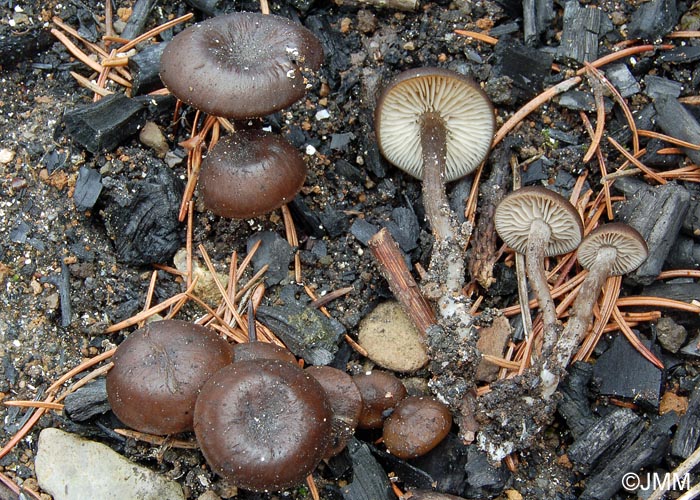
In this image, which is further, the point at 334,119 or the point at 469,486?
the point at 334,119

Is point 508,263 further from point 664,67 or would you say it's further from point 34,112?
point 34,112

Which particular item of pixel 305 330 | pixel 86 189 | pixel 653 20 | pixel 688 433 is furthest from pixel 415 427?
pixel 653 20

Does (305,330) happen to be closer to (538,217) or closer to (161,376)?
(161,376)

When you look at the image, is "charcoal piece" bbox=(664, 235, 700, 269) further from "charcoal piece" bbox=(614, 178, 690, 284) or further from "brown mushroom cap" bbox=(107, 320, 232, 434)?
"brown mushroom cap" bbox=(107, 320, 232, 434)

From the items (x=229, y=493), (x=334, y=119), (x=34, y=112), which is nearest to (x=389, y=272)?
(x=334, y=119)

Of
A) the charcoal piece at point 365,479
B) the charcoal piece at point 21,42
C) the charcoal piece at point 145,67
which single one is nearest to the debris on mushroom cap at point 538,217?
the charcoal piece at point 365,479

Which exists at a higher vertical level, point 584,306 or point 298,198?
point 298,198
